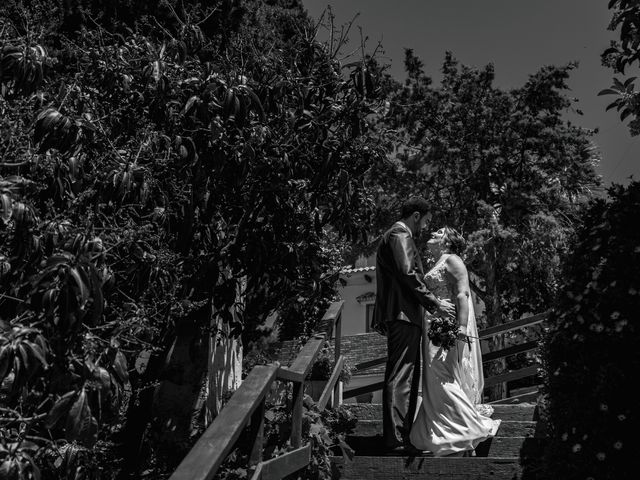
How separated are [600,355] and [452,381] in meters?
2.21

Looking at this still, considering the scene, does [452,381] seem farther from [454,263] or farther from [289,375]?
[289,375]

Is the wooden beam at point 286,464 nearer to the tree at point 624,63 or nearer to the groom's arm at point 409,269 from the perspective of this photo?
the groom's arm at point 409,269

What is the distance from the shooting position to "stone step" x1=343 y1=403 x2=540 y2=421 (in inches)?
286

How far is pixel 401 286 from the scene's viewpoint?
5961 mm

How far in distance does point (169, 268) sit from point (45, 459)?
152cm

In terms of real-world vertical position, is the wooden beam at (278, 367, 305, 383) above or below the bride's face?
below

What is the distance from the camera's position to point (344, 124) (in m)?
6.71

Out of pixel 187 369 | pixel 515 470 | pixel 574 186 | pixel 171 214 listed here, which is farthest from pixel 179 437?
pixel 574 186

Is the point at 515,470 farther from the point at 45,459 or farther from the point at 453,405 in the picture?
the point at 45,459

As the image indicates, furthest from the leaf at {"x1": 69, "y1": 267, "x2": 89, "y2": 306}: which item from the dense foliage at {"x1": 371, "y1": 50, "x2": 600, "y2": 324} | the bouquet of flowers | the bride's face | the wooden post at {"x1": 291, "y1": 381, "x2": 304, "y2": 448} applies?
the dense foliage at {"x1": 371, "y1": 50, "x2": 600, "y2": 324}

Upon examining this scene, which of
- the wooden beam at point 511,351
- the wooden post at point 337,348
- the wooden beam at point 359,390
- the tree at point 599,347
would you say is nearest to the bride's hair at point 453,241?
the wooden post at point 337,348

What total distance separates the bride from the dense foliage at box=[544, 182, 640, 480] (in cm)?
159

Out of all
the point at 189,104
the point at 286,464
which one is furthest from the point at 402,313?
the point at 189,104

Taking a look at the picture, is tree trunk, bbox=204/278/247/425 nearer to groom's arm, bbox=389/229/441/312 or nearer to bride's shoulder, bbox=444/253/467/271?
groom's arm, bbox=389/229/441/312
